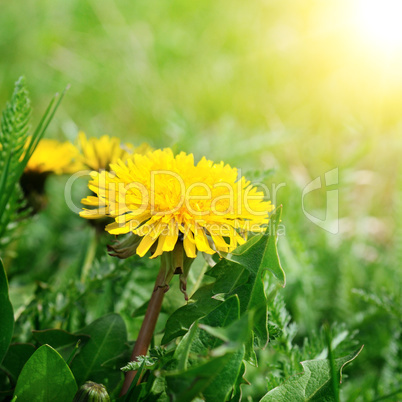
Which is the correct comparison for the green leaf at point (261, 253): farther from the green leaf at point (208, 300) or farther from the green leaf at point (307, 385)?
the green leaf at point (307, 385)

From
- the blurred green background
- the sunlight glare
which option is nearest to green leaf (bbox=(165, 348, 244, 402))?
the blurred green background

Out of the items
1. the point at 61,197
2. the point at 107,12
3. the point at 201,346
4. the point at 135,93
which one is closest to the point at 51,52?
the point at 107,12

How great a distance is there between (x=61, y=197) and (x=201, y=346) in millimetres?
1041

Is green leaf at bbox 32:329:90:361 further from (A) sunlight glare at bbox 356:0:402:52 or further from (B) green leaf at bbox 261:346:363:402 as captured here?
(A) sunlight glare at bbox 356:0:402:52

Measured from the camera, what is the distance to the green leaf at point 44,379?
60 centimetres

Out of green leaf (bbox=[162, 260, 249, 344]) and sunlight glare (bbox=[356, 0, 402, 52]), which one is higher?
sunlight glare (bbox=[356, 0, 402, 52])

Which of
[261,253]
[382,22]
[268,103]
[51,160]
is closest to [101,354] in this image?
[261,253]

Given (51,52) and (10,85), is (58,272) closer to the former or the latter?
(10,85)

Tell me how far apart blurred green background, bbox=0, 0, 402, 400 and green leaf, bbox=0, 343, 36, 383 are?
1.79 feet

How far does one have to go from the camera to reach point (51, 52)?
251 centimetres

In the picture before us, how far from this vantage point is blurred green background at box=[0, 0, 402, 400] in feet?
4.17

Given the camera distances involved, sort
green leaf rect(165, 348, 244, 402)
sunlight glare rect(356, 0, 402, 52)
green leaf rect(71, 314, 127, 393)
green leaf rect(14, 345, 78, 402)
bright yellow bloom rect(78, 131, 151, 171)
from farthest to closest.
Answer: sunlight glare rect(356, 0, 402, 52) < bright yellow bloom rect(78, 131, 151, 171) < green leaf rect(71, 314, 127, 393) < green leaf rect(14, 345, 78, 402) < green leaf rect(165, 348, 244, 402)

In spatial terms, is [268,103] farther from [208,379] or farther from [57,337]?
[208,379]

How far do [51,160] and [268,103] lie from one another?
1357 millimetres
